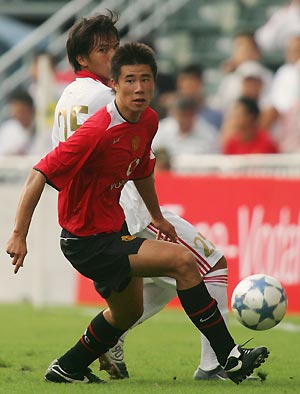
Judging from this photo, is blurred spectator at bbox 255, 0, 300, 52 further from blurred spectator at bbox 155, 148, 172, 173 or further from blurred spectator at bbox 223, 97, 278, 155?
blurred spectator at bbox 155, 148, 172, 173

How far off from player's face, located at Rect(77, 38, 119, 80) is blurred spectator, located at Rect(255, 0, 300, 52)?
9.53 meters

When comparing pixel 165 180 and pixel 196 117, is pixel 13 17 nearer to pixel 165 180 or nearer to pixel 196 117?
pixel 196 117

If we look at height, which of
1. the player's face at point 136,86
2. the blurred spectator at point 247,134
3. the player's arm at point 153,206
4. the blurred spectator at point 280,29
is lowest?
the player's arm at point 153,206

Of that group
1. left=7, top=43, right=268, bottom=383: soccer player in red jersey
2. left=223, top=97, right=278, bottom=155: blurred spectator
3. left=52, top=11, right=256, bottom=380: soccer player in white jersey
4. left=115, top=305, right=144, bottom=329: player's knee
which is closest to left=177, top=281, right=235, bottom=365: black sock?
left=7, top=43, right=268, bottom=383: soccer player in red jersey

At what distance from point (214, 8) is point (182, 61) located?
3.51 ft

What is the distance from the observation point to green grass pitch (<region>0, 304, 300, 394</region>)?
738cm

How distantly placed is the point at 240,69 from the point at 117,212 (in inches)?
395

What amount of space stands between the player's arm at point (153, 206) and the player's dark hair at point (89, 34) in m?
0.92

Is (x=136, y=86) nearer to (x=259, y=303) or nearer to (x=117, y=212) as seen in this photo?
(x=117, y=212)

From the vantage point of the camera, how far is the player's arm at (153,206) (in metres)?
7.76

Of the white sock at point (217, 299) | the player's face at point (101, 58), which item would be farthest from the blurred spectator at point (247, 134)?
the player's face at point (101, 58)

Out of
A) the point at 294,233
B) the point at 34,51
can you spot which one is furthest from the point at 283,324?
the point at 34,51

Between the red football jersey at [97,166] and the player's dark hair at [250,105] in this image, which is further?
the player's dark hair at [250,105]

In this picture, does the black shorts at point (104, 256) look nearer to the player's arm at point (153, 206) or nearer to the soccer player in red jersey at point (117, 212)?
the soccer player in red jersey at point (117, 212)
